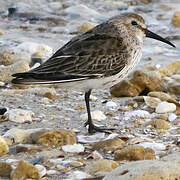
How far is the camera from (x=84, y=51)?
598cm

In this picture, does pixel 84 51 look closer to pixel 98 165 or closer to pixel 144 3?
pixel 98 165

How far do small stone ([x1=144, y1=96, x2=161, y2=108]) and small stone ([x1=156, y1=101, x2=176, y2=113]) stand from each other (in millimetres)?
131

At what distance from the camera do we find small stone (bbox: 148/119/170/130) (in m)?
6.01

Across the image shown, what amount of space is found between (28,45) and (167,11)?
14.9ft

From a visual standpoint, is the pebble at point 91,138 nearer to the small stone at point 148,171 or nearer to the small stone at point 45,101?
the small stone at point 45,101

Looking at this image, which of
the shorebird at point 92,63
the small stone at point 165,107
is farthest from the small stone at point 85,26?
the shorebird at point 92,63

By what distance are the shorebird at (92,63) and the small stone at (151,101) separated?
2.63 feet

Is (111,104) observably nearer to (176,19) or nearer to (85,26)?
(85,26)

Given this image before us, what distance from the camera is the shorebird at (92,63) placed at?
5777 millimetres

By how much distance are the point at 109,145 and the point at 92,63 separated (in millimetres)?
1046

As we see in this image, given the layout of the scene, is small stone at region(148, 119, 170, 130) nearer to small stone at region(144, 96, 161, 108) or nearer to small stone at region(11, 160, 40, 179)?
small stone at region(144, 96, 161, 108)

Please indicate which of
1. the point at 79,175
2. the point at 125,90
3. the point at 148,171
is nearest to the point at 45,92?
the point at 125,90

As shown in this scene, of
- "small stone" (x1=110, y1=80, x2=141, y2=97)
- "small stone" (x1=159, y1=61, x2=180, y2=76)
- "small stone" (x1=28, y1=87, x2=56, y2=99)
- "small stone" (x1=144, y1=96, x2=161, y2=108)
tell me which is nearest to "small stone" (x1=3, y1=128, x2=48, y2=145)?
"small stone" (x1=28, y1=87, x2=56, y2=99)

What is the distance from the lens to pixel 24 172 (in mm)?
4391
